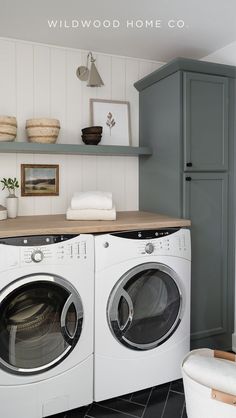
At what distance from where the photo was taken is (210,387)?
1.81m

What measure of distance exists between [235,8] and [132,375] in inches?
89.3

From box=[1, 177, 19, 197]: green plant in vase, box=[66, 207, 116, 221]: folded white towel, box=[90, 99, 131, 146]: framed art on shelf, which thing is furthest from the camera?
box=[90, 99, 131, 146]: framed art on shelf

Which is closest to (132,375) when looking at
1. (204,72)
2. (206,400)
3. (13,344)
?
(206,400)

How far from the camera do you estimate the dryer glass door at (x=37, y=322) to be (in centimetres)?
189

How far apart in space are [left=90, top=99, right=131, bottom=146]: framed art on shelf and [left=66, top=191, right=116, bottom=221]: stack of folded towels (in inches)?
28.1

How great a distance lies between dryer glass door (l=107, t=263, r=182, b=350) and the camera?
214 centimetres

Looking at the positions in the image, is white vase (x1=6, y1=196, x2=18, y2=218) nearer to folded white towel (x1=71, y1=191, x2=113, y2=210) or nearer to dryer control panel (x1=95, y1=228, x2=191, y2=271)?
folded white towel (x1=71, y1=191, x2=113, y2=210)

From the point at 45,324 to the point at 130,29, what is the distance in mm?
1946

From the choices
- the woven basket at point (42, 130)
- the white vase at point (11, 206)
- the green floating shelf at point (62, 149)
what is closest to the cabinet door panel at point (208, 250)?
the green floating shelf at point (62, 149)

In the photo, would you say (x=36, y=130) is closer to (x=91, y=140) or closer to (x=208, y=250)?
(x=91, y=140)

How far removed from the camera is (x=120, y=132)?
300cm

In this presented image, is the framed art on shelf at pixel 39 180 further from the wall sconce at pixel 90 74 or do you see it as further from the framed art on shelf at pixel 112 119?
the wall sconce at pixel 90 74

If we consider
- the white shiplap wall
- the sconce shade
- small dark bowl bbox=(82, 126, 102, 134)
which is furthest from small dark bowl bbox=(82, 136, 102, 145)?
the sconce shade

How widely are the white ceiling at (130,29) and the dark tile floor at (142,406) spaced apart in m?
2.34
